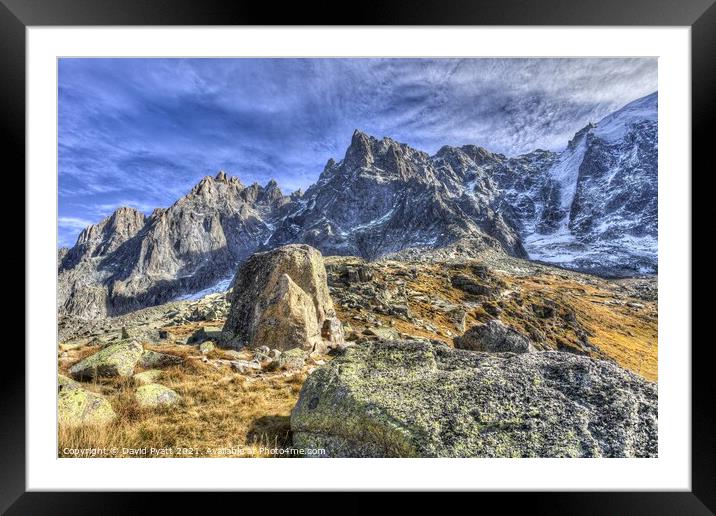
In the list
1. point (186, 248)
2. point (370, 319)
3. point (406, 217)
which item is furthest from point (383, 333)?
point (186, 248)

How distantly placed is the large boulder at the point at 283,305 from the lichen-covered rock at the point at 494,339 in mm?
3876

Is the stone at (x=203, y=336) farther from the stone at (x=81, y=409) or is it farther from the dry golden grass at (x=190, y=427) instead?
the stone at (x=81, y=409)

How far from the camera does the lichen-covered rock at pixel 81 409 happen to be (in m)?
4.46

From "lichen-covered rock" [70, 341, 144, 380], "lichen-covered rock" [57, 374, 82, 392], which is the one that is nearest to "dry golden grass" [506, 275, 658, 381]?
"lichen-covered rock" [57, 374, 82, 392]

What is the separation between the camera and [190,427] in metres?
4.66

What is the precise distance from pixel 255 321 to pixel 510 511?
6.54m

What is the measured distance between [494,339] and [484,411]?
520 centimetres

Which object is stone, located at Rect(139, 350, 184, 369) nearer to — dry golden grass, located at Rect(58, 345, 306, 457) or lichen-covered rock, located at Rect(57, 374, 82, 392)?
dry golden grass, located at Rect(58, 345, 306, 457)

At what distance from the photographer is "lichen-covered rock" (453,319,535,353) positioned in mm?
8062
